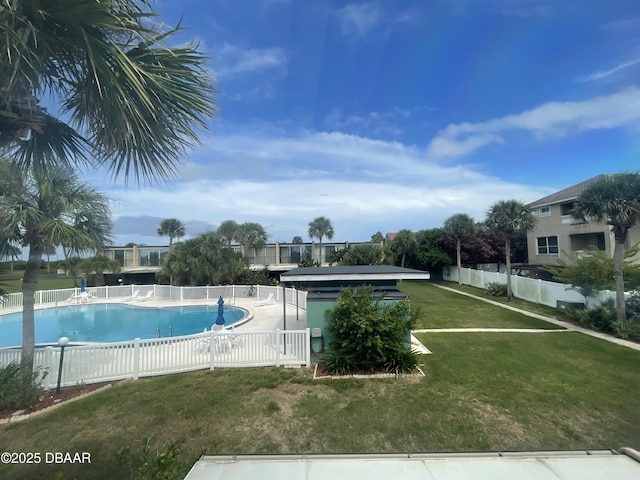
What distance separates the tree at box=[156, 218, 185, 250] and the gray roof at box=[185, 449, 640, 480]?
36.4 metres

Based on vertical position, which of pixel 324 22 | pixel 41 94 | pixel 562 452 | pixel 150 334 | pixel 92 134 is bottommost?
pixel 150 334

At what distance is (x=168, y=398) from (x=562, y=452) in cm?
628

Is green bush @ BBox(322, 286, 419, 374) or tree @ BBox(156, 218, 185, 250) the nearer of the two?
green bush @ BBox(322, 286, 419, 374)

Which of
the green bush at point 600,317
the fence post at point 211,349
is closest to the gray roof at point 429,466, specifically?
the fence post at point 211,349

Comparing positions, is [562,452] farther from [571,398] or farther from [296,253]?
[296,253]

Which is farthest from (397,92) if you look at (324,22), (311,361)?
(311,361)

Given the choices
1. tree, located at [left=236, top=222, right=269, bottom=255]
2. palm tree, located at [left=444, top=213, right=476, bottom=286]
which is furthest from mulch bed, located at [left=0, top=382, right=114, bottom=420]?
palm tree, located at [left=444, top=213, right=476, bottom=286]

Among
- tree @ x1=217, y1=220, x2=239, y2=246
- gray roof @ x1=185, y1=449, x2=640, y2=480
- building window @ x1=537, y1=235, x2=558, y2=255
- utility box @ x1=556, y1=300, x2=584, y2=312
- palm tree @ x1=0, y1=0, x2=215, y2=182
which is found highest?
tree @ x1=217, y1=220, x2=239, y2=246

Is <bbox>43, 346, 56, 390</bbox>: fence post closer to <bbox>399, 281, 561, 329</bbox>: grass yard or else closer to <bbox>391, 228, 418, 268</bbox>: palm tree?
<bbox>399, 281, 561, 329</bbox>: grass yard

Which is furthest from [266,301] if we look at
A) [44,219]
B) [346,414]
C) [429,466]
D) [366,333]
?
[429,466]

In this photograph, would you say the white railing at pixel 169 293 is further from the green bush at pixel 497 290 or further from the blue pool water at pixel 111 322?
the green bush at pixel 497 290

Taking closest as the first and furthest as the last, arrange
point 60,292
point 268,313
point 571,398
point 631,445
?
point 631,445 → point 571,398 → point 268,313 → point 60,292

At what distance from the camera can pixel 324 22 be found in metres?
8.33

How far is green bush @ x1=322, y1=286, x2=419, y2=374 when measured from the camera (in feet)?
23.1
